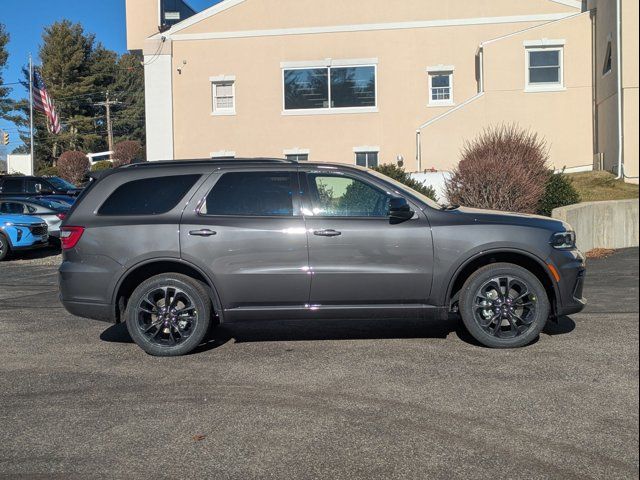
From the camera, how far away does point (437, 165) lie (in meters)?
24.0

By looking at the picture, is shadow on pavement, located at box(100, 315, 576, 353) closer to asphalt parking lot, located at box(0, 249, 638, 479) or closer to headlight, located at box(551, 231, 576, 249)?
asphalt parking lot, located at box(0, 249, 638, 479)

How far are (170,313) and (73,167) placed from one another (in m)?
40.1

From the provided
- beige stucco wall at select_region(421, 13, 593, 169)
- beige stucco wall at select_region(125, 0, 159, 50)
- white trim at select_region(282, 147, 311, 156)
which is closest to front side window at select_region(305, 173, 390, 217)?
beige stucco wall at select_region(421, 13, 593, 169)

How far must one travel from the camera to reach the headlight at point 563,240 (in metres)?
6.72

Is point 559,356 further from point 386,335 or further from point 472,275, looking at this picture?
point 386,335

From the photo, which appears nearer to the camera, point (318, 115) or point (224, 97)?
point (318, 115)

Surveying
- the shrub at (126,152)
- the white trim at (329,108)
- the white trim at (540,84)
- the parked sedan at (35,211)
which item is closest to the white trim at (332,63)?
the white trim at (329,108)

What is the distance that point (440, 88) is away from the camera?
25.5 m

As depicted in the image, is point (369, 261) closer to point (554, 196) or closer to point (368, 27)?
point (554, 196)

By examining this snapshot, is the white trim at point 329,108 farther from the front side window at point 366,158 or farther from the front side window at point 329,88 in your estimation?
the front side window at point 366,158

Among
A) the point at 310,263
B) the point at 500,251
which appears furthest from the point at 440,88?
the point at 310,263

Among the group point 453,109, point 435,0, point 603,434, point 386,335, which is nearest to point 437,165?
point 453,109

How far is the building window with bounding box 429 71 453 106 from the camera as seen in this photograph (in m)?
25.4

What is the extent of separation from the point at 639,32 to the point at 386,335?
6.60 metres
